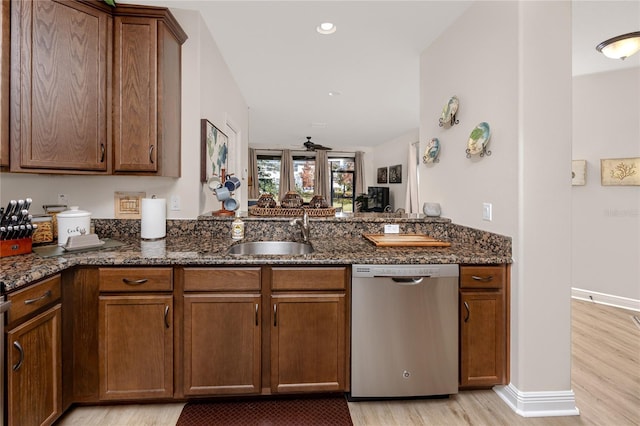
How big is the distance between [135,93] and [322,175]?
21.6 feet

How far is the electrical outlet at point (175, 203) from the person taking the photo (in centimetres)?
233

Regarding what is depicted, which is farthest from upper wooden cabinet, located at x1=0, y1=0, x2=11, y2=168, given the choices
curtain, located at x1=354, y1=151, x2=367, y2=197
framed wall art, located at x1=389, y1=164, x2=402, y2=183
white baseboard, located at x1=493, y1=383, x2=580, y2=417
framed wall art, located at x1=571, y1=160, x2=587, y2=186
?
curtain, located at x1=354, y1=151, x2=367, y2=197

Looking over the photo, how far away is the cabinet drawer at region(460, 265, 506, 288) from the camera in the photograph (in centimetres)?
178

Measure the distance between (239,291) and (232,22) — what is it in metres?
2.01

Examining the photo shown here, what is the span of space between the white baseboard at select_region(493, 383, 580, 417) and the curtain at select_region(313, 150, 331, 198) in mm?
6911

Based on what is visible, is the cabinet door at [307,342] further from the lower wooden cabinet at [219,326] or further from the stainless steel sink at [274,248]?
the stainless steel sink at [274,248]

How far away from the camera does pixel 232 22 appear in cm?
242

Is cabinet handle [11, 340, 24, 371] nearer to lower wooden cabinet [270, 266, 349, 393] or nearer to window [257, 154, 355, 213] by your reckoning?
lower wooden cabinet [270, 266, 349, 393]

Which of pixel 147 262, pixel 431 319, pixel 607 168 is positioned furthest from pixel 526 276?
pixel 607 168

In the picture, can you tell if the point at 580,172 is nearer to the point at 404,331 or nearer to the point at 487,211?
the point at 487,211

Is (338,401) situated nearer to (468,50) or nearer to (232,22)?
(468,50)

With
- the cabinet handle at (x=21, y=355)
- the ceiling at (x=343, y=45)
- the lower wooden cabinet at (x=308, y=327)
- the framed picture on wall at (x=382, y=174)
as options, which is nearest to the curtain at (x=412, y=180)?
the framed picture on wall at (x=382, y=174)

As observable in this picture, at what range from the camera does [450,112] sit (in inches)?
92.4

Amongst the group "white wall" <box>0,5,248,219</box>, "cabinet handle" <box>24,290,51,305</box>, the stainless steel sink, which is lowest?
"cabinet handle" <box>24,290,51,305</box>
